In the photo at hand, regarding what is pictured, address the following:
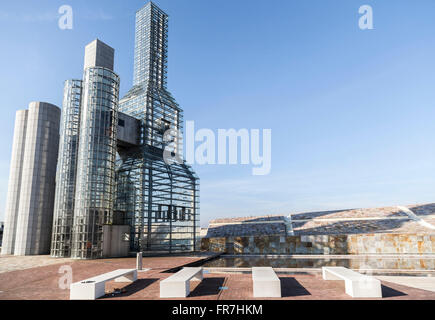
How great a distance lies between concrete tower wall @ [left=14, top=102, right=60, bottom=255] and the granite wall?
→ 18.3 metres

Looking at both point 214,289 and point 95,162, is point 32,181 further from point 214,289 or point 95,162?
point 214,289

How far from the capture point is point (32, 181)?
112 feet

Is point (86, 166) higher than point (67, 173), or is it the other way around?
point (86, 166)

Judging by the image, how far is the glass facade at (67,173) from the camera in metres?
28.3

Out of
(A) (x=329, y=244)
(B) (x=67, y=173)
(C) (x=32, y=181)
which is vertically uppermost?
(B) (x=67, y=173)

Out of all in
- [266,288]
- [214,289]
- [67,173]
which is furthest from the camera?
[67,173]

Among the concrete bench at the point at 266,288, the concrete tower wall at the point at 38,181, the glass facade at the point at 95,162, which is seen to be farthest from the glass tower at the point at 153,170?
the concrete bench at the point at 266,288

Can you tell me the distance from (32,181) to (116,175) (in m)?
9.83

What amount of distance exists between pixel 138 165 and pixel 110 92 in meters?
7.80

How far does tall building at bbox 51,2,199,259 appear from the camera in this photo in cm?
2791

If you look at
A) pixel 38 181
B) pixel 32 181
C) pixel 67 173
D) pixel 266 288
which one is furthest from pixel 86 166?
pixel 266 288

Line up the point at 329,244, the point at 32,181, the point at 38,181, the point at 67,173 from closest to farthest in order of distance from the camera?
1. the point at 67,173
2. the point at 329,244
3. the point at 32,181
4. the point at 38,181

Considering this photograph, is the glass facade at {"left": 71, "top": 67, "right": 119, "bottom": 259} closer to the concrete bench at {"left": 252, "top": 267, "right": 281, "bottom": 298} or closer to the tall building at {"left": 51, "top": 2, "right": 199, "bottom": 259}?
the tall building at {"left": 51, "top": 2, "right": 199, "bottom": 259}
